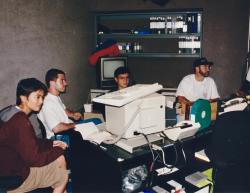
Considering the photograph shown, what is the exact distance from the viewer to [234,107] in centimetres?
324

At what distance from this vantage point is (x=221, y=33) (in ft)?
18.3

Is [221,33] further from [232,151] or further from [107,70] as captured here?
[232,151]

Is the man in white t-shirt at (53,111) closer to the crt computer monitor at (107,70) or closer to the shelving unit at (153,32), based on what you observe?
the crt computer monitor at (107,70)

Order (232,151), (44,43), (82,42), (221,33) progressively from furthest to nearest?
(82,42), (221,33), (44,43), (232,151)

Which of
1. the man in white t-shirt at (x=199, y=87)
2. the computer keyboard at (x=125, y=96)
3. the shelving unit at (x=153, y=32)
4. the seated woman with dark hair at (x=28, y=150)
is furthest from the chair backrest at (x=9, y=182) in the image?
the shelving unit at (x=153, y=32)

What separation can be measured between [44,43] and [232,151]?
3199 millimetres

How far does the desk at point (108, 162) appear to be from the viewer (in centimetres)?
236

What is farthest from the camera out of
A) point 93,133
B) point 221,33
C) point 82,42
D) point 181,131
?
point 82,42

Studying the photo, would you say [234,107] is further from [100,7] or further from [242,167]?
[100,7]

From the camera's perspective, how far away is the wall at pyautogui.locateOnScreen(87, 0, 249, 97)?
216 inches

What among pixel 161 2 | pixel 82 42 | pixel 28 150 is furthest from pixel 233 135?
pixel 82 42

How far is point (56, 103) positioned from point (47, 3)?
1.86 meters

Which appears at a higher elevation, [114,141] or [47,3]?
[47,3]

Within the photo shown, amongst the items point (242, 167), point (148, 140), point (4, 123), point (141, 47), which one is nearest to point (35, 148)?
point (4, 123)
